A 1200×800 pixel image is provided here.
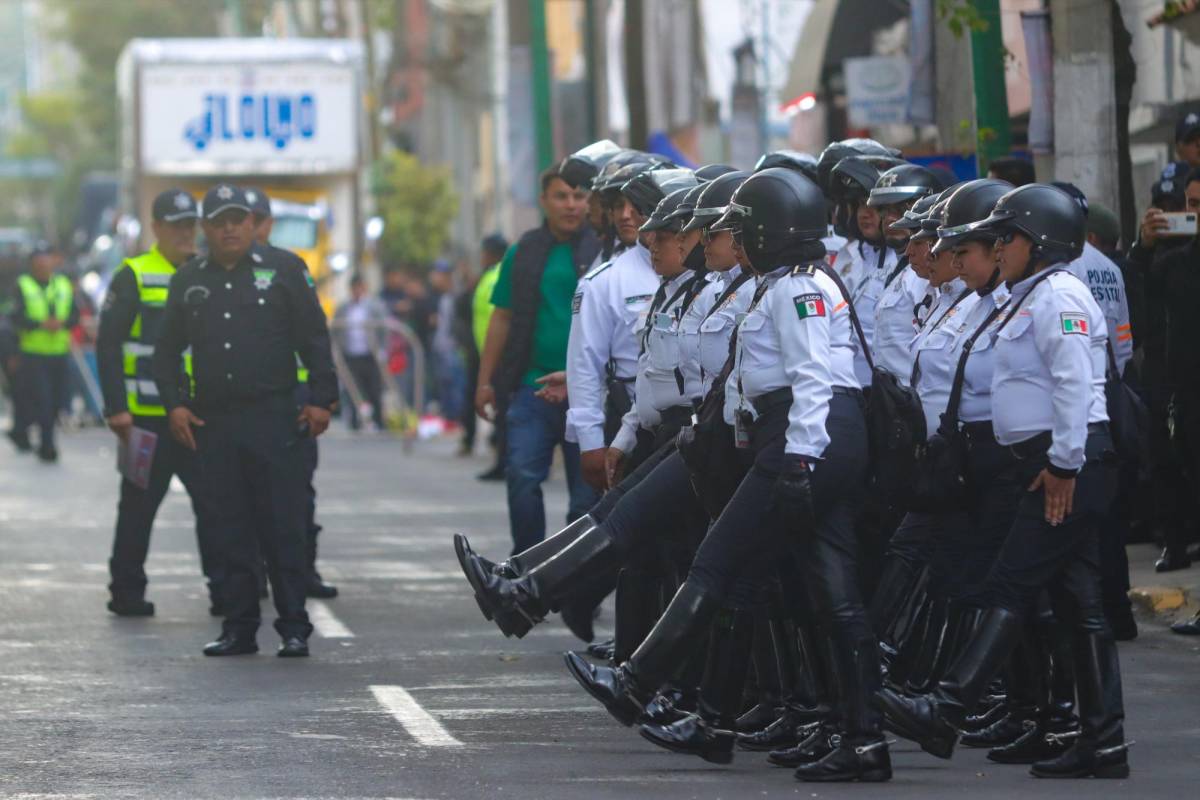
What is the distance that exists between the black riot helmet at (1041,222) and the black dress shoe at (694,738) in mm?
1686

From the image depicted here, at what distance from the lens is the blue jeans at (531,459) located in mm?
11781

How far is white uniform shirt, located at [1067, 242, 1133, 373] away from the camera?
10758 millimetres

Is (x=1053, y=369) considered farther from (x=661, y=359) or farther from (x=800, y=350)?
(x=661, y=359)

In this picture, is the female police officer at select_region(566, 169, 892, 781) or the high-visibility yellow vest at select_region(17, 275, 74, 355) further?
the high-visibility yellow vest at select_region(17, 275, 74, 355)

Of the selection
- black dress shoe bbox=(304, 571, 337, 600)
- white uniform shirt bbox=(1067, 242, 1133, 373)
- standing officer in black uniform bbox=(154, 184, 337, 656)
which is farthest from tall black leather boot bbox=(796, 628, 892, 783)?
black dress shoe bbox=(304, 571, 337, 600)

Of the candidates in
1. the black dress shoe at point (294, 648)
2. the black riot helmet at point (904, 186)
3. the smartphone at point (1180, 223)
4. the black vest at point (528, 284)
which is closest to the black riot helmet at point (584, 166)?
the black vest at point (528, 284)

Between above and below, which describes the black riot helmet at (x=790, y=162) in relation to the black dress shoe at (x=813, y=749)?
above

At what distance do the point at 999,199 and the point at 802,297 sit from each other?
2.56 feet

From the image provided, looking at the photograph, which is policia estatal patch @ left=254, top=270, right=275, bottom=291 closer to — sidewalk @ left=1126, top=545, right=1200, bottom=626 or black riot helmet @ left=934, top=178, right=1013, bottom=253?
black riot helmet @ left=934, top=178, right=1013, bottom=253

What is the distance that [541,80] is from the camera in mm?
26375

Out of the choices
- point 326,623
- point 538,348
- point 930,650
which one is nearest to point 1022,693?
point 930,650

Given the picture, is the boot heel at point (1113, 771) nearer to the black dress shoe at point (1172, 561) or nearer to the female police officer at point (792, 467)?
the female police officer at point (792, 467)

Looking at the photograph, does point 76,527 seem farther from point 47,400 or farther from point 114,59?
point 114,59

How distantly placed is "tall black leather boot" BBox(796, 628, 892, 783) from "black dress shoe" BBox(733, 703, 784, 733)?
2.56 ft
